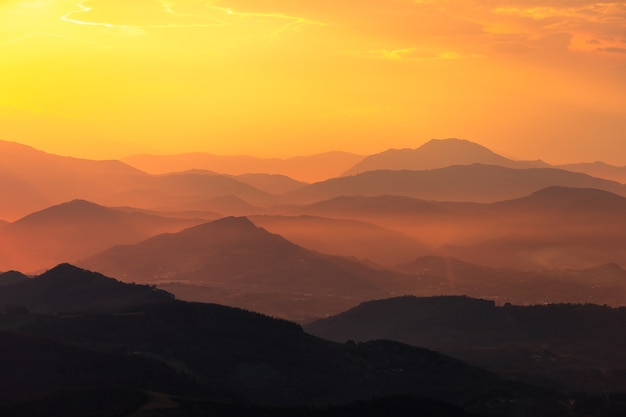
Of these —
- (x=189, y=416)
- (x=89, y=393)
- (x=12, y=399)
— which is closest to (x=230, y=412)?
(x=189, y=416)

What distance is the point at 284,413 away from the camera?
188000mm

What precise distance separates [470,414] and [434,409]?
6.00 meters

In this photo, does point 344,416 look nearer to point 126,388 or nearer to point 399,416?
point 399,416

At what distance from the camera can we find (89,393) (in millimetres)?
189000

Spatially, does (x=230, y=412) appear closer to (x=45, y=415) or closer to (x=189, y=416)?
(x=189, y=416)

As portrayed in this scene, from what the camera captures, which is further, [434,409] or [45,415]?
[434,409]

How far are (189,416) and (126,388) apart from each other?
20.3 m

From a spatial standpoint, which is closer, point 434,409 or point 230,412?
point 230,412

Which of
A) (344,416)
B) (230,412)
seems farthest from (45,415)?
(344,416)

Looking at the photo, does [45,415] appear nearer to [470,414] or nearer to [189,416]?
[189,416]

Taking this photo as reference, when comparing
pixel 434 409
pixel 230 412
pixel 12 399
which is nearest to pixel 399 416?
pixel 434 409

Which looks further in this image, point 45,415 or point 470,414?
point 470,414

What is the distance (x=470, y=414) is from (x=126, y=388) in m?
50.6

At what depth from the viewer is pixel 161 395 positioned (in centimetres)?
19038
